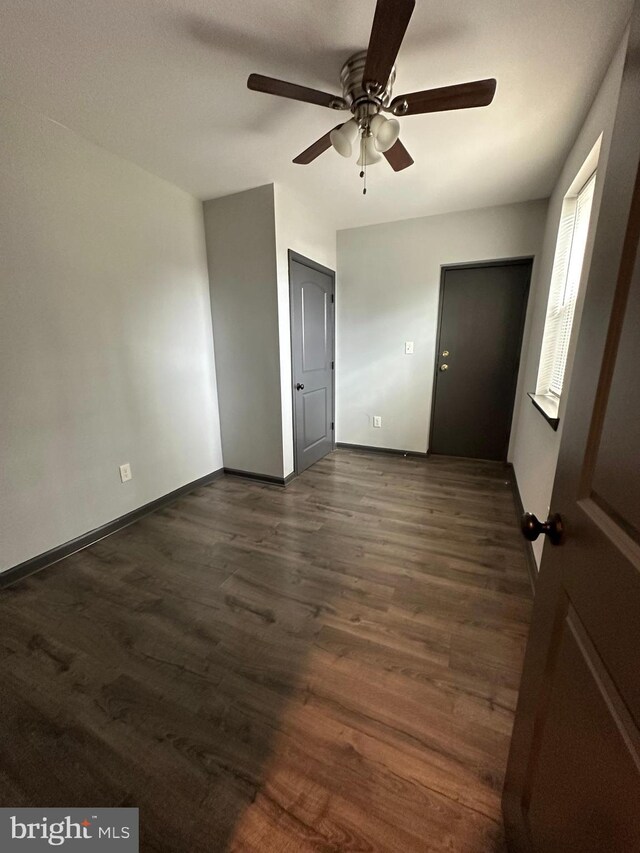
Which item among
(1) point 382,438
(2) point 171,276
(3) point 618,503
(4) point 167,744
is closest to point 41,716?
(4) point 167,744

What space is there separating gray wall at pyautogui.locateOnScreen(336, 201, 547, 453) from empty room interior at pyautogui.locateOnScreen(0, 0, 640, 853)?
33 millimetres

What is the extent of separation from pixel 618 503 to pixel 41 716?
185cm

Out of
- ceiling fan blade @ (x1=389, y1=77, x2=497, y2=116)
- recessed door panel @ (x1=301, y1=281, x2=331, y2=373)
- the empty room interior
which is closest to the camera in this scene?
the empty room interior

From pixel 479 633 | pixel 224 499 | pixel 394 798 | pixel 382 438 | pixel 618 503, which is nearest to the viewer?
pixel 618 503

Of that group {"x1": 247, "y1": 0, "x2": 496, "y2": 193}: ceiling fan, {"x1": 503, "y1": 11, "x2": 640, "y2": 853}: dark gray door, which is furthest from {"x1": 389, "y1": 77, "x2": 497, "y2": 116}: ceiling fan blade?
{"x1": 503, "y1": 11, "x2": 640, "y2": 853}: dark gray door

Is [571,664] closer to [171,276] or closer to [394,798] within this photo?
[394,798]

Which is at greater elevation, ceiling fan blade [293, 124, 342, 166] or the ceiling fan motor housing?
the ceiling fan motor housing

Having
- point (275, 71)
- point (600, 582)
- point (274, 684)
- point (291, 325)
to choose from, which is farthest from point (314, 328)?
point (600, 582)

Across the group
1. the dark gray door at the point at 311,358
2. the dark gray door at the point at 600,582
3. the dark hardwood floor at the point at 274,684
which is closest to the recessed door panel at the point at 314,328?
the dark gray door at the point at 311,358

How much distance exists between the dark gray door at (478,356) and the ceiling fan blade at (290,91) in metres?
2.20

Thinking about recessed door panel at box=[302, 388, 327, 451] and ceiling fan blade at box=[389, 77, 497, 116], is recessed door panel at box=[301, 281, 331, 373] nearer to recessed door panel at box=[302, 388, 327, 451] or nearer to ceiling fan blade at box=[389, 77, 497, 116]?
recessed door panel at box=[302, 388, 327, 451]

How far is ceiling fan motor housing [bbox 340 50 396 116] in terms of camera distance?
1.39 meters

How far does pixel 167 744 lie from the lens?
107cm

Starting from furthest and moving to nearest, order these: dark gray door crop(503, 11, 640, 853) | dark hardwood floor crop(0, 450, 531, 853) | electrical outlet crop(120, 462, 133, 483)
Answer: electrical outlet crop(120, 462, 133, 483)
dark hardwood floor crop(0, 450, 531, 853)
dark gray door crop(503, 11, 640, 853)
